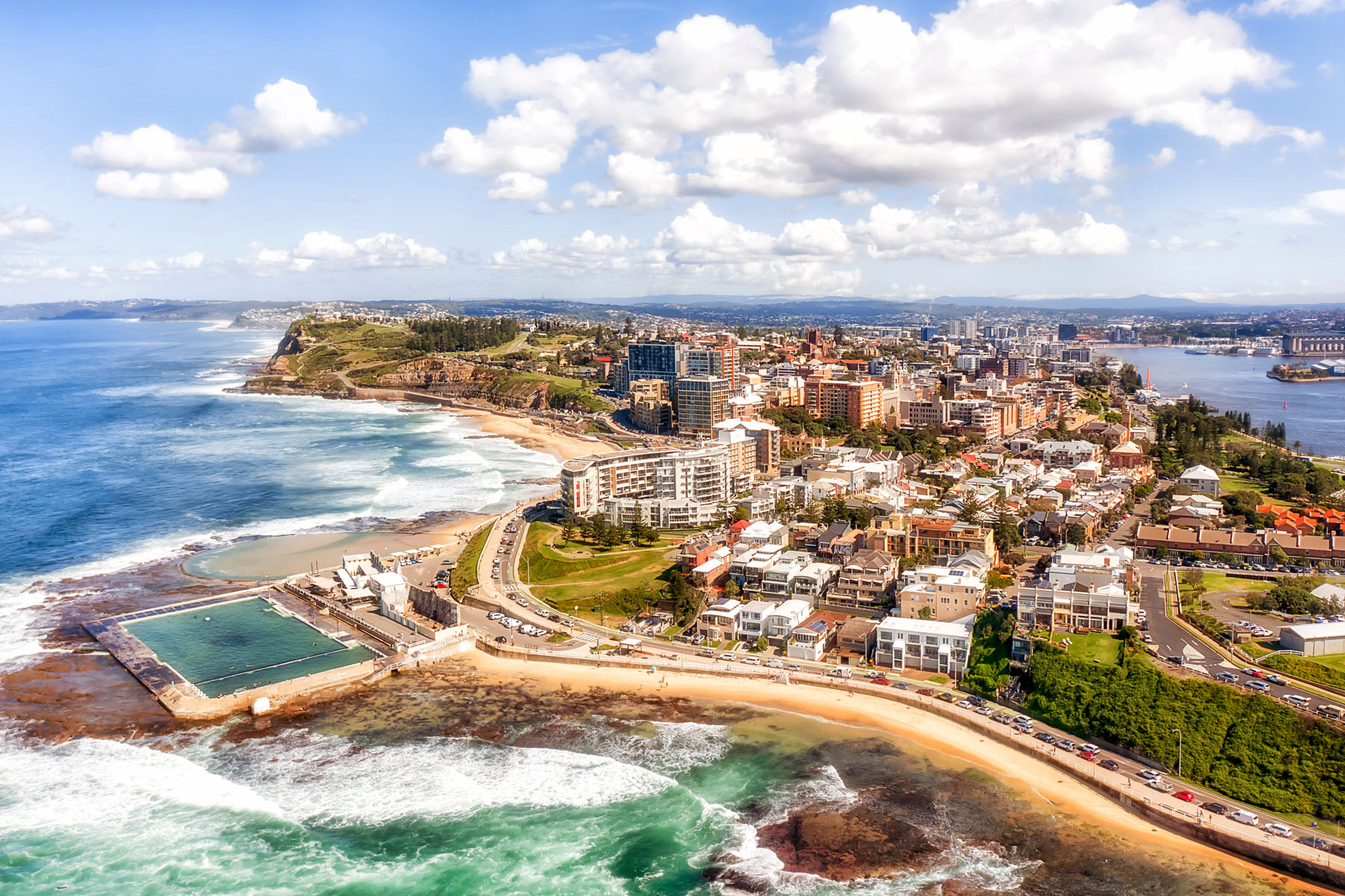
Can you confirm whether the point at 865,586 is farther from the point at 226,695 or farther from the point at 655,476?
the point at 226,695

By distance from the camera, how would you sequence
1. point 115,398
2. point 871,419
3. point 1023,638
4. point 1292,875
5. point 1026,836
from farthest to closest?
point 115,398
point 871,419
point 1023,638
point 1026,836
point 1292,875

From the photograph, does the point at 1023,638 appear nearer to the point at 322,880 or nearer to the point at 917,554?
the point at 917,554

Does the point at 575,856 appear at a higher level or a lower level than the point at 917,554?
lower

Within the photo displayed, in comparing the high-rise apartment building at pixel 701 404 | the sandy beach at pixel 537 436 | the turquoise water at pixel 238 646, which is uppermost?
the high-rise apartment building at pixel 701 404

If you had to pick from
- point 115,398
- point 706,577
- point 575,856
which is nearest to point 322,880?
point 575,856

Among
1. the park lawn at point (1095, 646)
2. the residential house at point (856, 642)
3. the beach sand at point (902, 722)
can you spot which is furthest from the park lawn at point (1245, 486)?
the beach sand at point (902, 722)

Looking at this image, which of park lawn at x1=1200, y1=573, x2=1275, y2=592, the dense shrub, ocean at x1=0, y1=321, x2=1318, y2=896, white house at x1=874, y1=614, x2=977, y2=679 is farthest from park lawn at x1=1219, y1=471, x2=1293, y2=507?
ocean at x1=0, y1=321, x2=1318, y2=896

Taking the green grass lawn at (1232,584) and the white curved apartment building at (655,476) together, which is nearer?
the green grass lawn at (1232,584)

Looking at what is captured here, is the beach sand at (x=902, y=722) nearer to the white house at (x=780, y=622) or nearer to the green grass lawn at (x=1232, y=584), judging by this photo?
the white house at (x=780, y=622)
